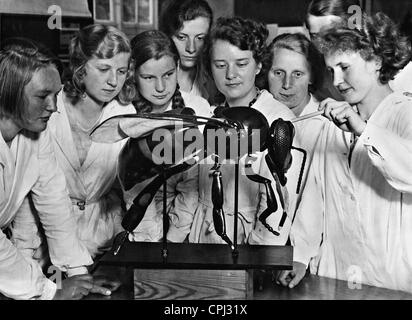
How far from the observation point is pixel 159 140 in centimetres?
134

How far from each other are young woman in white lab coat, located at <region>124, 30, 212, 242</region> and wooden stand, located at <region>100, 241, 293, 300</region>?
272mm

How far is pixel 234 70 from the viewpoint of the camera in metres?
1.59

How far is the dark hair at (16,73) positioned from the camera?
1.42m

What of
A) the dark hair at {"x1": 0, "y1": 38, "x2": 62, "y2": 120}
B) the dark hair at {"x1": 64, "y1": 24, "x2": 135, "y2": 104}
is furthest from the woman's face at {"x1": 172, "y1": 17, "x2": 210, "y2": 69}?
the dark hair at {"x1": 0, "y1": 38, "x2": 62, "y2": 120}

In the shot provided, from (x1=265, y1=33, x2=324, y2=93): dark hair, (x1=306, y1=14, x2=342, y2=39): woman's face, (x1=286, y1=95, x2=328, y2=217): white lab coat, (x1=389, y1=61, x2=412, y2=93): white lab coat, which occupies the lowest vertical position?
(x1=286, y1=95, x2=328, y2=217): white lab coat

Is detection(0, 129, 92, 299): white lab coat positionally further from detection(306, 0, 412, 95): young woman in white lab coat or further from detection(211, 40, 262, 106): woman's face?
detection(306, 0, 412, 95): young woman in white lab coat

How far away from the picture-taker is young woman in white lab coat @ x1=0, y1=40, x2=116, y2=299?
140 cm

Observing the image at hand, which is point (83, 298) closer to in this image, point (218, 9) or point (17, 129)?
point (17, 129)

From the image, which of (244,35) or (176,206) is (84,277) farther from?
(244,35)

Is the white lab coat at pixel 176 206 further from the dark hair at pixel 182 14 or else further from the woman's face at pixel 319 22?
the woman's face at pixel 319 22

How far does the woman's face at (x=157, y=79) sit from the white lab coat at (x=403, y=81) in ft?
1.74
